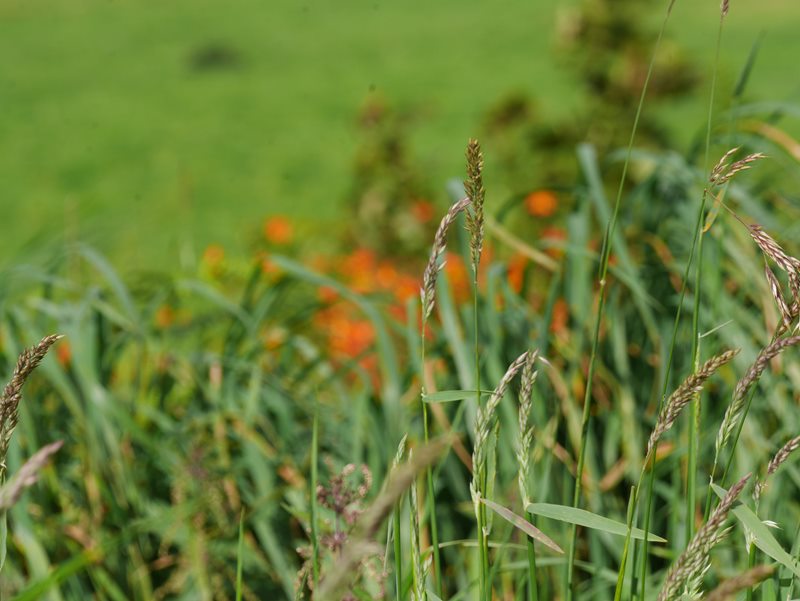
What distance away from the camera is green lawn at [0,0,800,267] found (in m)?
8.04

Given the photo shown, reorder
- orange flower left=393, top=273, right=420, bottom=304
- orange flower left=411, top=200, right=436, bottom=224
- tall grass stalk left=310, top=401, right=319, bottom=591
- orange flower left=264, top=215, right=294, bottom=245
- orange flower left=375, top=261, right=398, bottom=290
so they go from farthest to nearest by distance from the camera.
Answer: orange flower left=411, top=200, right=436, bottom=224 < orange flower left=264, top=215, right=294, bottom=245 < orange flower left=375, top=261, right=398, bottom=290 < orange flower left=393, top=273, right=420, bottom=304 < tall grass stalk left=310, top=401, right=319, bottom=591

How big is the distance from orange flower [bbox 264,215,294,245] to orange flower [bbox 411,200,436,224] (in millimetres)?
586

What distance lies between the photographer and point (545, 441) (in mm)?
1435

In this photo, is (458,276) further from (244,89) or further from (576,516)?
(244,89)

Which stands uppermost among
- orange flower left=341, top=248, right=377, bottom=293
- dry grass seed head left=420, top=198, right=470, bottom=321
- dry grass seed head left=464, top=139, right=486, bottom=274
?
dry grass seed head left=464, top=139, right=486, bottom=274

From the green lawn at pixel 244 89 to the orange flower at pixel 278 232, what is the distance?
1.14m

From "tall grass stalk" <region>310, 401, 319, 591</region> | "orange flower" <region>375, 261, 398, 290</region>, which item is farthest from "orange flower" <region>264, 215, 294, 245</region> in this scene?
"tall grass stalk" <region>310, 401, 319, 591</region>

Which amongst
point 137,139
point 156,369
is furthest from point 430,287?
point 137,139

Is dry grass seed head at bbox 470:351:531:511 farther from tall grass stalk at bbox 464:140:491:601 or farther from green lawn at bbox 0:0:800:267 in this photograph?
green lawn at bbox 0:0:800:267

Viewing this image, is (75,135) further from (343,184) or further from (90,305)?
(90,305)

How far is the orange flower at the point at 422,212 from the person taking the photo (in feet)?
14.4

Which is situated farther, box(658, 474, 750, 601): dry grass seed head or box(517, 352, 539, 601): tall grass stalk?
box(517, 352, 539, 601): tall grass stalk

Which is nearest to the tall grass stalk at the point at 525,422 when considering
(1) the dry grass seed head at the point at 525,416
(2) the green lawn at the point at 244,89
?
(1) the dry grass seed head at the point at 525,416

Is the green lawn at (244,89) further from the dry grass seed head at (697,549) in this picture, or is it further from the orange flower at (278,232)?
the dry grass seed head at (697,549)
